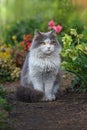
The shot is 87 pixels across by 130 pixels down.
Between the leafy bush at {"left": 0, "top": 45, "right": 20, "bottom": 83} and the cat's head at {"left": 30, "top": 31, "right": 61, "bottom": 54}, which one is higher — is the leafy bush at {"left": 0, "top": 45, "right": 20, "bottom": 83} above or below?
below

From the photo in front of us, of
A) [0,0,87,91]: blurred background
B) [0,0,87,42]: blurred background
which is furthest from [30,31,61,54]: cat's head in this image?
[0,0,87,42]: blurred background

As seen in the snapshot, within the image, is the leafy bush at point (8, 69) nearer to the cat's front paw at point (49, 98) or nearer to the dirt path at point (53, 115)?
the cat's front paw at point (49, 98)

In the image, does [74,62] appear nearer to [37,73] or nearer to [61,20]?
[37,73]

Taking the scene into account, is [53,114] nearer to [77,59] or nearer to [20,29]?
[77,59]

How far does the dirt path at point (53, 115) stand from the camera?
5.80 metres

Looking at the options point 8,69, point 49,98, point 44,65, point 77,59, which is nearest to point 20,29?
point 8,69

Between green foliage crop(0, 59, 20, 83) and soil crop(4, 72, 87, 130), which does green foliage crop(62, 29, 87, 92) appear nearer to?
soil crop(4, 72, 87, 130)

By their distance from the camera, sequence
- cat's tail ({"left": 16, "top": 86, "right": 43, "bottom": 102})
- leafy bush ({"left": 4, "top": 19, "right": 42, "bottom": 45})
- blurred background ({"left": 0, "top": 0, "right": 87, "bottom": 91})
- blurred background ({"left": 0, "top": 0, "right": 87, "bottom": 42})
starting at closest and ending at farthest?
cat's tail ({"left": 16, "top": 86, "right": 43, "bottom": 102}) < blurred background ({"left": 0, "top": 0, "right": 87, "bottom": 91}) < blurred background ({"left": 0, "top": 0, "right": 87, "bottom": 42}) < leafy bush ({"left": 4, "top": 19, "right": 42, "bottom": 45})

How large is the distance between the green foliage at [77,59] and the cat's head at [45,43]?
17 cm

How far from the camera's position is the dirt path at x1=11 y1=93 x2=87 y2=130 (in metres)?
5.80

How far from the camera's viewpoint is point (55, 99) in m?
7.53

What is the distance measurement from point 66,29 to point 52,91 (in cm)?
333

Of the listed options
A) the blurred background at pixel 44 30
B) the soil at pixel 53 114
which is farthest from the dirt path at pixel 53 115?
the blurred background at pixel 44 30

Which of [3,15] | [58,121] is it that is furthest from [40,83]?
[3,15]
